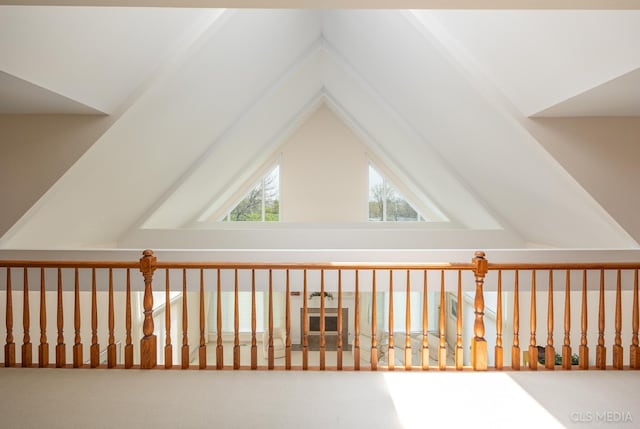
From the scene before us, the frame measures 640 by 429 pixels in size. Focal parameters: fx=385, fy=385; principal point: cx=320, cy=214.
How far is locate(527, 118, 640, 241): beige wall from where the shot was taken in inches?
147

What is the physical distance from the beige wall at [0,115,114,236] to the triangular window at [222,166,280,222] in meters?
4.36

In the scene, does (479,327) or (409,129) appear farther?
(409,129)

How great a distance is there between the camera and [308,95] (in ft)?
22.5

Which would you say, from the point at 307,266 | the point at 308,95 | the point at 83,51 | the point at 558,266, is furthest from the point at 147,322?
the point at 308,95

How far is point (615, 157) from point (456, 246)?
2.82 metres

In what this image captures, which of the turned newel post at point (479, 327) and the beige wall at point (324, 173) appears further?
the beige wall at point (324, 173)

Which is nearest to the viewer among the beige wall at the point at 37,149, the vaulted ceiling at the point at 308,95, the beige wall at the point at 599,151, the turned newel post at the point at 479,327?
the vaulted ceiling at the point at 308,95

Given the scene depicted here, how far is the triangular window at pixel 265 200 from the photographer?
8039 millimetres

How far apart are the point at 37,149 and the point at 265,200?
4604 millimetres

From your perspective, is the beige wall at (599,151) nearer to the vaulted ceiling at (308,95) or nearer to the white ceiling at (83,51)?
the vaulted ceiling at (308,95)

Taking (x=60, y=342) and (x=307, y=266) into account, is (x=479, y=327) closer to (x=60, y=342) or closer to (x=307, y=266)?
(x=307, y=266)

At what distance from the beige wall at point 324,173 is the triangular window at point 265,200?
5.5 inches

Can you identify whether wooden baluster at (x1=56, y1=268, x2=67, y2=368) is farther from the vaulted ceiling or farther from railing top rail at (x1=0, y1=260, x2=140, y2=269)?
the vaulted ceiling

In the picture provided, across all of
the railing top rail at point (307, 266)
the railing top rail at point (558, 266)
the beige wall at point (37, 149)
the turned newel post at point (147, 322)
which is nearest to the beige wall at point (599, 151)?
the railing top rail at point (558, 266)
